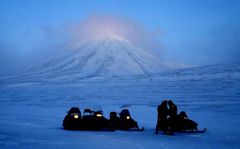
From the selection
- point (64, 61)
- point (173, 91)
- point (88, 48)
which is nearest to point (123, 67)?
point (64, 61)

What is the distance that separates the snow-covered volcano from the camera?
119125mm

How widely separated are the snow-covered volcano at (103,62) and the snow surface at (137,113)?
4596cm

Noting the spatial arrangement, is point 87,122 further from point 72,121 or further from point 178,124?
point 178,124

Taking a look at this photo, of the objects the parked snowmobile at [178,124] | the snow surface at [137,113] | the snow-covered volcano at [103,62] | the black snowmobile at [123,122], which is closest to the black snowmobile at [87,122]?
the black snowmobile at [123,122]

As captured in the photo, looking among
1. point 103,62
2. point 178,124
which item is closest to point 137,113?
point 178,124

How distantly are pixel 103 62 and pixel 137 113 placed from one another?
4083 inches

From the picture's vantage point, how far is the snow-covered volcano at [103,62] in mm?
119125

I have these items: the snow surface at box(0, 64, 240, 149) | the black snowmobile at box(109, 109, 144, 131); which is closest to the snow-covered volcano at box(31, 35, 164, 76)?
the snow surface at box(0, 64, 240, 149)

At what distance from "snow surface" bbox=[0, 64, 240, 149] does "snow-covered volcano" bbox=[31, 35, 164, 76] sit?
4596 centimetres

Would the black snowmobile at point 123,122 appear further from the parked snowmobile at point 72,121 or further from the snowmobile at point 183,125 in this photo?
the snowmobile at point 183,125

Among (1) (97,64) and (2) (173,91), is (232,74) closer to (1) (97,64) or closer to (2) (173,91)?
(2) (173,91)

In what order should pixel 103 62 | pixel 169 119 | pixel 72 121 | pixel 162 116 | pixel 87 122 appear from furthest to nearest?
pixel 103 62 < pixel 87 122 < pixel 72 121 < pixel 169 119 < pixel 162 116

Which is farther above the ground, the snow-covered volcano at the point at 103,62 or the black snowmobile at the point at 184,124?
the snow-covered volcano at the point at 103,62

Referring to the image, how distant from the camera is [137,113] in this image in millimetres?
34031
